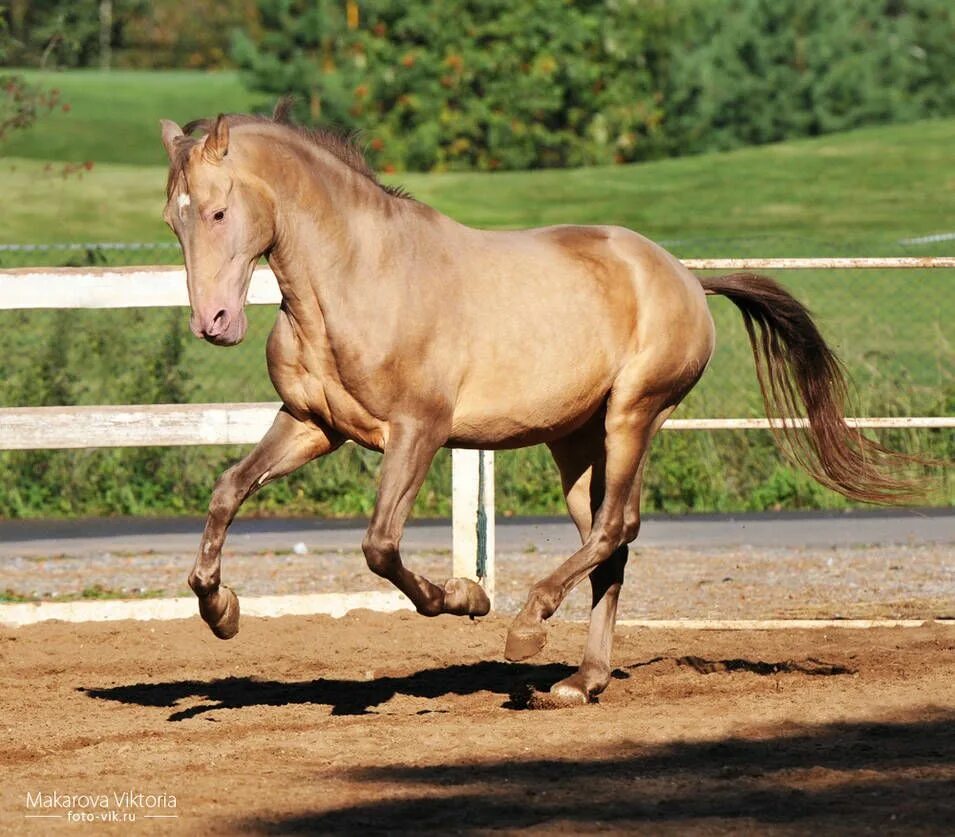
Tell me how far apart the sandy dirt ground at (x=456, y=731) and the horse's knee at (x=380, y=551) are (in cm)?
58

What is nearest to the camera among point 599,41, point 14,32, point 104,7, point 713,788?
point 713,788

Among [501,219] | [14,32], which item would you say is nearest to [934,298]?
[501,219]

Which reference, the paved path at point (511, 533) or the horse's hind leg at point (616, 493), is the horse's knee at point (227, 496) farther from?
the paved path at point (511, 533)

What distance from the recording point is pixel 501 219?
33094 mm

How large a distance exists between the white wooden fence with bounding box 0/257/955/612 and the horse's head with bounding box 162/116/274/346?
8.40ft

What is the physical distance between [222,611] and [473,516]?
2.54m

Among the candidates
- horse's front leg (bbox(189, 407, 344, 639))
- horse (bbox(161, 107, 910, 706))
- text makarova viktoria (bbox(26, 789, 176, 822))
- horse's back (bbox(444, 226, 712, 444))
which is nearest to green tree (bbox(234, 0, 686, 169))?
horse's back (bbox(444, 226, 712, 444))

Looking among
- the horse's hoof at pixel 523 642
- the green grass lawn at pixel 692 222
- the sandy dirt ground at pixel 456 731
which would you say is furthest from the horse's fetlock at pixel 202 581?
the green grass lawn at pixel 692 222

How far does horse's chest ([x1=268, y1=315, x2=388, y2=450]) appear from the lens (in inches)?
240

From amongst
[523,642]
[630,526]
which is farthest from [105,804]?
[630,526]

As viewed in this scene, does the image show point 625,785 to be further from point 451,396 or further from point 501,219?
point 501,219

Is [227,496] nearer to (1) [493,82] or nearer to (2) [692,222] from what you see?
(2) [692,222]

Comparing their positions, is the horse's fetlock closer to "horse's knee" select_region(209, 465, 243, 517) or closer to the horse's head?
"horse's knee" select_region(209, 465, 243, 517)

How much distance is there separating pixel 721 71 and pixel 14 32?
29.2m
